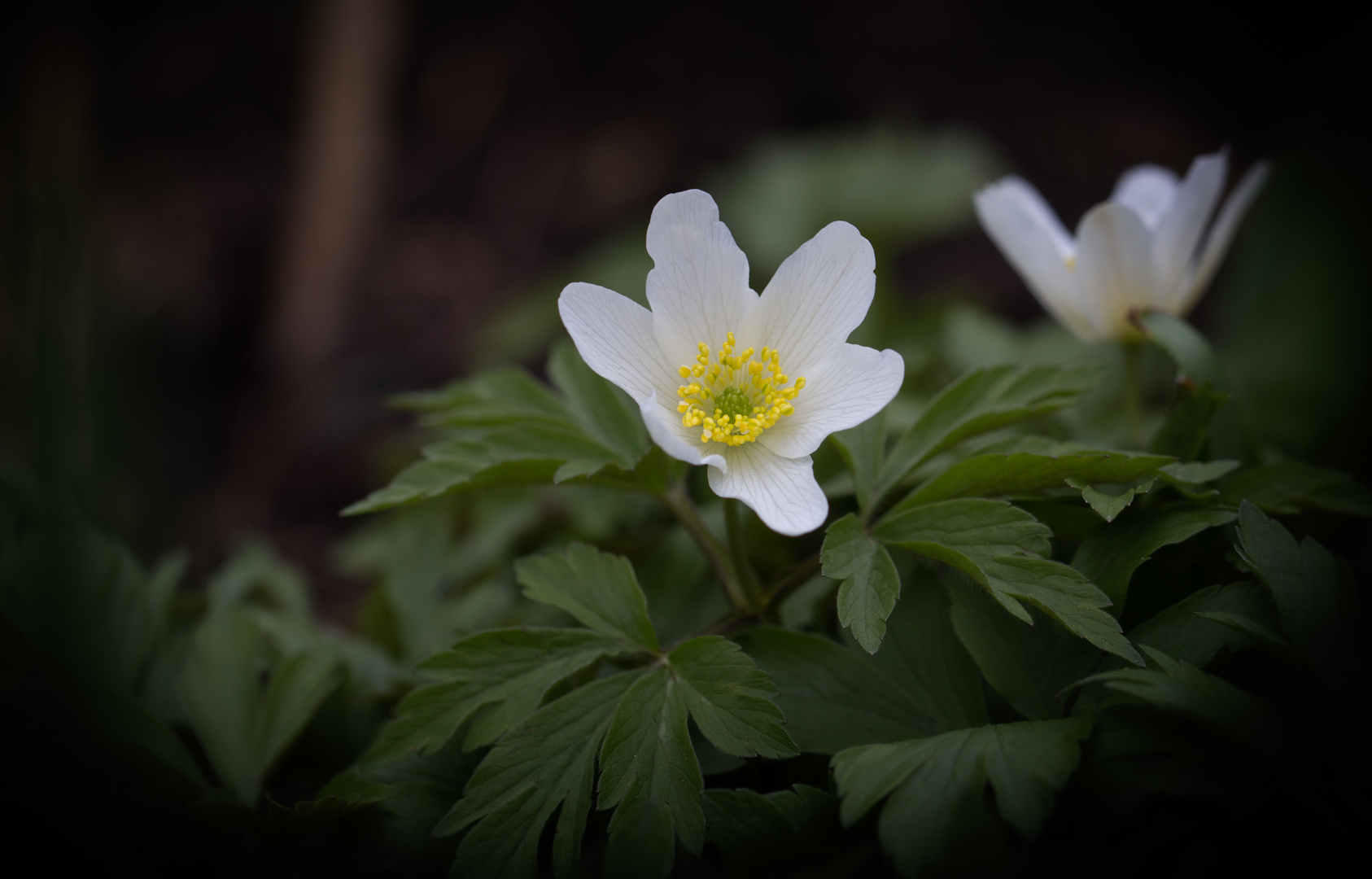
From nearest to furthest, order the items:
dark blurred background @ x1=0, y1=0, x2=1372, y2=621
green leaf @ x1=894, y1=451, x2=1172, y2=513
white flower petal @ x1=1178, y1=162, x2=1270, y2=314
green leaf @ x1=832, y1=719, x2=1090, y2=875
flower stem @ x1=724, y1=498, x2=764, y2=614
A: green leaf @ x1=832, y1=719, x2=1090, y2=875, green leaf @ x1=894, y1=451, x2=1172, y2=513, flower stem @ x1=724, y1=498, x2=764, y2=614, white flower petal @ x1=1178, y1=162, x2=1270, y2=314, dark blurred background @ x1=0, y1=0, x2=1372, y2=621

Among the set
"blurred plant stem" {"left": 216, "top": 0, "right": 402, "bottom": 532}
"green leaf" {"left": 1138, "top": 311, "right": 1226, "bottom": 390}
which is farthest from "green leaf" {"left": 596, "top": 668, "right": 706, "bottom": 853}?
"blurred plant stem" {"left": 216, "top": 0, "right": 402, "bottom": 532}

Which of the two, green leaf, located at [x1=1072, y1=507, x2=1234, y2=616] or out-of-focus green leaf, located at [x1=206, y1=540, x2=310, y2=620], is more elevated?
out-of-focus green leaf, located at [x1=206, y1=540, x2=310, y2=620]

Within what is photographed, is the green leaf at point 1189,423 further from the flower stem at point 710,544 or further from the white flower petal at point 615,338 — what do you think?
the white flower petal at point 615,338

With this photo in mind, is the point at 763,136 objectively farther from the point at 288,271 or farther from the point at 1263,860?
→ the point at 1263,860

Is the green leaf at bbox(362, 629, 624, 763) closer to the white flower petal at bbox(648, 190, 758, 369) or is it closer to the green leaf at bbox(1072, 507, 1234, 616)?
the white flower petal at bbox(648, 190, 758, 369)

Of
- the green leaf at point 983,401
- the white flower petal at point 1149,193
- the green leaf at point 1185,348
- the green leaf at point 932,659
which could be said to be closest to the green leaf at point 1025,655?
the green leaf at point 932,659

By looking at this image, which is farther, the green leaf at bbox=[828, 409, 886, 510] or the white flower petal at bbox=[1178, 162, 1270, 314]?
the white flower petal at bbox=[1178, 162, 1270, 314]

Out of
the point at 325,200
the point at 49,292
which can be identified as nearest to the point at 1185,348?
the point at 49,292
